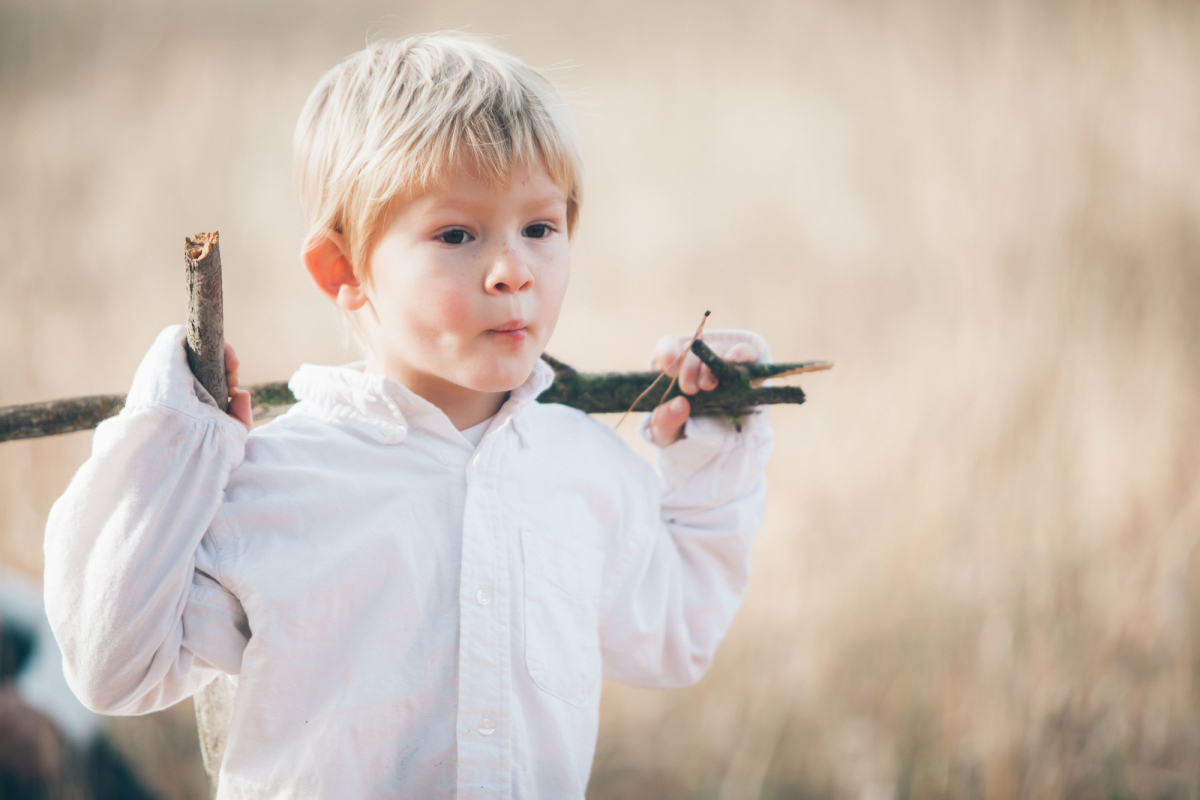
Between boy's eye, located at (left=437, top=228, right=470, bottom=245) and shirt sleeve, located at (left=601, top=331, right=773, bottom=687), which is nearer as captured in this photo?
boy's eye, located at (left=437, top=228, right=470, bottom=245)

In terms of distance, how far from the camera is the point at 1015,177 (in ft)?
6.64

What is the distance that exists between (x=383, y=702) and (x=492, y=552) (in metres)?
0.19

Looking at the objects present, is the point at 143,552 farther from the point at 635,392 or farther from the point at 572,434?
the point at 635,392

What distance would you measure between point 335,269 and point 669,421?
479 millimetres

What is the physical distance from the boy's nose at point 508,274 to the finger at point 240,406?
301 mm

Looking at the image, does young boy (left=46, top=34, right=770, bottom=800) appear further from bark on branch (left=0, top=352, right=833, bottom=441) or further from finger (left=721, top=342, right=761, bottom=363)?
finger (left=721, top=342, right=761, bottom=363)

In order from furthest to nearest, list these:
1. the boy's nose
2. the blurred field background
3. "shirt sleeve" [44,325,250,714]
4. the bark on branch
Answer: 1. the blurred field background
2. the bark on branch
3. the boy's nose
4. "shirt sleeve" [44,325,250,714]

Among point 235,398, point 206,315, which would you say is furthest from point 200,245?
point 235,398

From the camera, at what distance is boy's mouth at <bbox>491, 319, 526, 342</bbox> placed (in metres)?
0.91

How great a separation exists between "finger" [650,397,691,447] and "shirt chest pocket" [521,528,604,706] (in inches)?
8.8

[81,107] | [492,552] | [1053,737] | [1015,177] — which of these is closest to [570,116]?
[492,552]

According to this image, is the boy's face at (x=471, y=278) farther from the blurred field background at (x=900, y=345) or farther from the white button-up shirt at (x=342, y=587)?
the blurred field background at (x=900, y=345)

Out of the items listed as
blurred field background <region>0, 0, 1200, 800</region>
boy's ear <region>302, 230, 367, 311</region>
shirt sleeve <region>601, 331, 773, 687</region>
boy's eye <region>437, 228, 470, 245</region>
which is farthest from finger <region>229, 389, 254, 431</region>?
A: blurred field background <region>0, 0, 1200, 800</region>

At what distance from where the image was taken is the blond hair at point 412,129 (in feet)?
2.92
